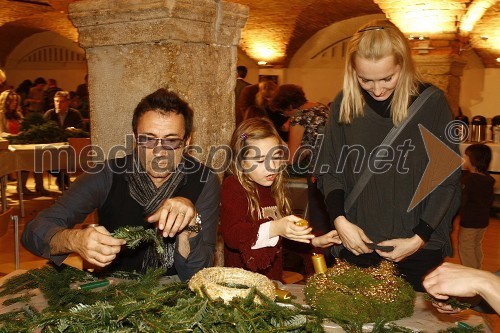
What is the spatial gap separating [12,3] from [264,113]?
10.4 metres

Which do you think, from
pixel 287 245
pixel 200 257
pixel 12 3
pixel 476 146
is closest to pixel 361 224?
pixel 200 257

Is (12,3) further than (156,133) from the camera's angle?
Yes

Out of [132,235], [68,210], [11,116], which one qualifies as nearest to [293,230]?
[132,235]

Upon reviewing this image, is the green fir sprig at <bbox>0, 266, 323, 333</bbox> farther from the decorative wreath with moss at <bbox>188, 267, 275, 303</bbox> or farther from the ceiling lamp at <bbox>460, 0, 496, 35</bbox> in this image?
the ceiling lamp at <bbox>460, 0, 496, 35</bbox>

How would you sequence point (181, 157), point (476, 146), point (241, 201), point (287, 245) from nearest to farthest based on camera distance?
point (181, 157) → point (241, 201) → point (287, 245) → point (476, 146)

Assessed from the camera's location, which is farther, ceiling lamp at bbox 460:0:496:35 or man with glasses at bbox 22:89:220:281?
ceiling lamp at bbox 460:0:496:35

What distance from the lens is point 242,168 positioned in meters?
3.09

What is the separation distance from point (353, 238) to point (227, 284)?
2.38ft

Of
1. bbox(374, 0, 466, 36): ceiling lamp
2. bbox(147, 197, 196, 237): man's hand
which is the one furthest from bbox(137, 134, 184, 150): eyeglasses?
bbox(374, 0, 466, 36): ceiling lamp

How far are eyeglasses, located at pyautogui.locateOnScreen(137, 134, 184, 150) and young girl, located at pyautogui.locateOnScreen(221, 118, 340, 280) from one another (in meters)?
0.54

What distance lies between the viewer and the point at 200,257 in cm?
247

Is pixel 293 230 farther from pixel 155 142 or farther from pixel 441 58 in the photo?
pixel 441 58

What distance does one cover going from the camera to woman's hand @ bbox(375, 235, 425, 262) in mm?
2336

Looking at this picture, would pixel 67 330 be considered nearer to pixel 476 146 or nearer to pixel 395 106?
pixel 395 106
